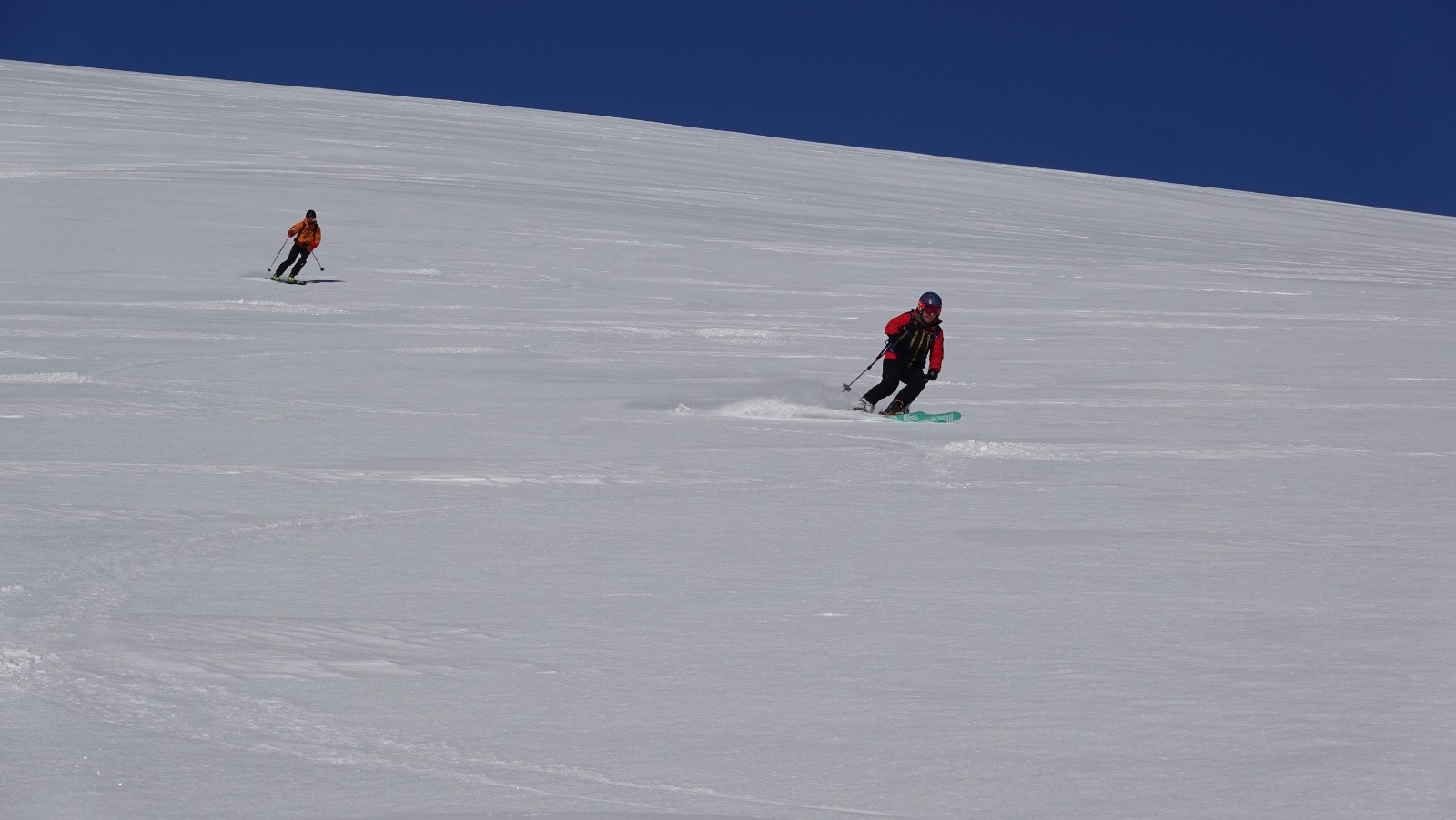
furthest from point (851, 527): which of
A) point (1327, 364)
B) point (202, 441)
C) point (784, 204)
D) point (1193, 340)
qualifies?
point (784, 204)

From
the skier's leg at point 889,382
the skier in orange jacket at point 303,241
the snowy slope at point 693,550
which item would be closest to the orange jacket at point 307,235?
the skier in orange jacket at point 303,241

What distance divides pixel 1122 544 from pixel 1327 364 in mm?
7512

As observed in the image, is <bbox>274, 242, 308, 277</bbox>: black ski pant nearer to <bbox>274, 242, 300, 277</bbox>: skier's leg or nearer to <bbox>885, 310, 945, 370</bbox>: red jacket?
<bbox>274, 242, 300, 277</bbox>: skier's leg

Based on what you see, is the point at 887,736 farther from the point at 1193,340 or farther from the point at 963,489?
the point at 1193,340

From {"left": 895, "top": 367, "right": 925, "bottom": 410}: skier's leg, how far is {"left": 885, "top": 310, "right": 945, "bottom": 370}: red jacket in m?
0.05

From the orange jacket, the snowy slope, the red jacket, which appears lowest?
the snowy slope

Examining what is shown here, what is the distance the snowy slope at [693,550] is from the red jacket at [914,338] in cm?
67

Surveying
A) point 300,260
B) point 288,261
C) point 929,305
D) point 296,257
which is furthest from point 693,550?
point 296,257

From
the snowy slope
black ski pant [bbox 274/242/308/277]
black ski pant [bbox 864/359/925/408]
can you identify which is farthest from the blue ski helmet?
black ski pant [bbox 274/242/308/277]

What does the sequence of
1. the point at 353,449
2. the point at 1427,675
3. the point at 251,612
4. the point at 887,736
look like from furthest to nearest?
the point at 353,449, the point at 251,612, the point at 1427,675, the point at 887,736

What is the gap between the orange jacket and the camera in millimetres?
16250

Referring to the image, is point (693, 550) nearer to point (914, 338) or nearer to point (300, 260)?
point (914, 338)

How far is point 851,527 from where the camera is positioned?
22.1 feet

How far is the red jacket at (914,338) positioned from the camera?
34.4 ft
